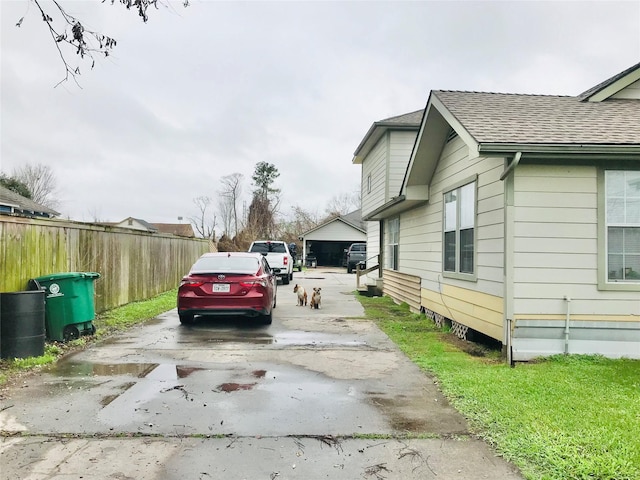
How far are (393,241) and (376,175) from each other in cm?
352

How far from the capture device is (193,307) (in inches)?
371

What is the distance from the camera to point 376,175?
1783cm

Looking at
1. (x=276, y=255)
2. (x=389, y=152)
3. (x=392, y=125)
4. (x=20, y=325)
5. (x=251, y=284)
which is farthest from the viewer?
(x=276, y=255)

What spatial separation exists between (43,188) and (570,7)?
54.8 metres

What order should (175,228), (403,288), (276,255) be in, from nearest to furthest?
(403,288) → (276,255) → (175,228)

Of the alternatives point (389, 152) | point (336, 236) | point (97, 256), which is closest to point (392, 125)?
point (389, 152)

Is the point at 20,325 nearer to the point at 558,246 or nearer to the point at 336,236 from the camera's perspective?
the point at 558,246

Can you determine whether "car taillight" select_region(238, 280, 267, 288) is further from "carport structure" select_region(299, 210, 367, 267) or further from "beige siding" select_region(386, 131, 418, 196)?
"carport structure" select_region(299, 210, 367, 267)

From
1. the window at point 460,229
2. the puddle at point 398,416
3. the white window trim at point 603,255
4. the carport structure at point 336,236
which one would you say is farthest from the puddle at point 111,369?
the carport structure at point 336,236

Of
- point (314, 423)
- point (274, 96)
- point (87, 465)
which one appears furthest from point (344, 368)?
point (274, 96)

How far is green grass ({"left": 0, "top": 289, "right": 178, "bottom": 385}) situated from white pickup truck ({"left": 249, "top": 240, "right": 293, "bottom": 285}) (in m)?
6.48

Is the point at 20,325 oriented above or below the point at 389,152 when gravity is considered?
below

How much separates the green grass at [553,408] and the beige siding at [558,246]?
2.40 ft

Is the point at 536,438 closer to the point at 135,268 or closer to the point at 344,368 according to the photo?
the point at 344,368
